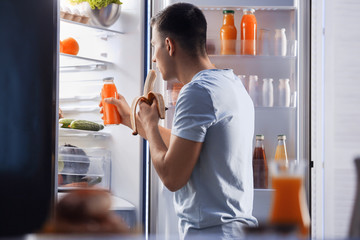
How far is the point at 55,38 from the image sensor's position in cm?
180

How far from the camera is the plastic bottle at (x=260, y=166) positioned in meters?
2.84

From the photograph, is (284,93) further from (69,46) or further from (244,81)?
(69,46)

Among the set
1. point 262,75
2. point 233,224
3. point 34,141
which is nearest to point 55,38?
point 34,141

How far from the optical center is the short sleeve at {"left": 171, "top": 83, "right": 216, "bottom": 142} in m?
1.54

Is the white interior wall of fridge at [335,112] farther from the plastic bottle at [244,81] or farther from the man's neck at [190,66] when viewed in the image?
the man's neck at [190,66]

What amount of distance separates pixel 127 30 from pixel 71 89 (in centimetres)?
47

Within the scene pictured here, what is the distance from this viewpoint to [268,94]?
2877 mm

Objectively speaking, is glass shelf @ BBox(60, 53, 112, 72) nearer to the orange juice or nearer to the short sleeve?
the short sleeve

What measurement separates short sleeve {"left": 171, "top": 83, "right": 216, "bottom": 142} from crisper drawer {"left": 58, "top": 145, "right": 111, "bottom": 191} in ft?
3.74

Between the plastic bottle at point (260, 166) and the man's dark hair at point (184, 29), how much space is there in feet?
3.81

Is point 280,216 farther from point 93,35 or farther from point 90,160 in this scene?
point 93,35

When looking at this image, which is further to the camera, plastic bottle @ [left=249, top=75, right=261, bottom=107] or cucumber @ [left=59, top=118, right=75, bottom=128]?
plastic bottle @ [left=249, top=75, right=261, bottom=107]

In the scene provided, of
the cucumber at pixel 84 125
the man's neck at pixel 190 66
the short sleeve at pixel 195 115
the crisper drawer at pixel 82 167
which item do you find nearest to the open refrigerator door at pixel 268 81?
the crisper drawer at pixel 82 167

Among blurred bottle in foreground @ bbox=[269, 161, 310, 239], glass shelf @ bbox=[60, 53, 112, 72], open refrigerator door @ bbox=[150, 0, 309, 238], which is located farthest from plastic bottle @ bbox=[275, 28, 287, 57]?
blurred bottle in foreground @ bbox=[269, 161, 310, 239]
